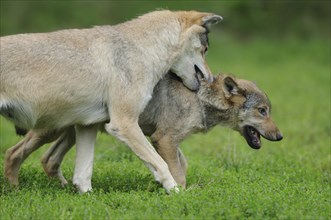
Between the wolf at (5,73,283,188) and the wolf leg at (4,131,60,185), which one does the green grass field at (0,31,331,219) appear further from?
the wolf at (5,73,283,188)

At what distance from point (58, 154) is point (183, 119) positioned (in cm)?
153

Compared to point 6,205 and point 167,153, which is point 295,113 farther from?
point 6,205

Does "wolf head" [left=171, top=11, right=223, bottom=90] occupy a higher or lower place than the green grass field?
higher

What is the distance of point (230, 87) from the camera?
8555 mm

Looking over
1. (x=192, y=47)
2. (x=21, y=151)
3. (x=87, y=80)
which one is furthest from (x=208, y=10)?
(x=87, y=80)

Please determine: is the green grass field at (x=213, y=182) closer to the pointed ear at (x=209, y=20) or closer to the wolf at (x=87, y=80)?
the wolf at (x=87, y=80)

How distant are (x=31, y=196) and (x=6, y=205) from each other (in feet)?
1.07

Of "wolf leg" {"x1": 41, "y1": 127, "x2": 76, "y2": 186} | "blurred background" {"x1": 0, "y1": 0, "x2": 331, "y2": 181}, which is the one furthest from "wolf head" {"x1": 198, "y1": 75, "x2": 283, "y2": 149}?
"blurred background" {"x1": 0, "y1": 0, "x2": 331, "y2": 181}

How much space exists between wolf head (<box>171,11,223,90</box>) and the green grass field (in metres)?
1.19

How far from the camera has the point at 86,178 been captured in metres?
7.81

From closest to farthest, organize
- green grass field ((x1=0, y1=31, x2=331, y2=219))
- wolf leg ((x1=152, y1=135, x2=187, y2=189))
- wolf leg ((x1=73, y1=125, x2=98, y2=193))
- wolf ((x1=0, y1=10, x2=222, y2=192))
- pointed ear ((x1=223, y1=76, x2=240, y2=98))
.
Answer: green grass field ((x1=0, y1=31, x2=331, y2=219)) < wolf ((x1=0, y1=10, x2=222, y2=192)) < wolf leg ((x1=73, y1=125, x2=98, y2=193)) < wolf leg ((x1=152, y1=135, x2=187, y2=189)) < pointed ear ((x1=223, y1=76, x2=240, y2=98))

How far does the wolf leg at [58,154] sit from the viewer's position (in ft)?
27.9

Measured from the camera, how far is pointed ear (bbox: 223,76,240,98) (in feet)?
27.8

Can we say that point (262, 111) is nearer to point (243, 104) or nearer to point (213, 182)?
point (243, 104)
